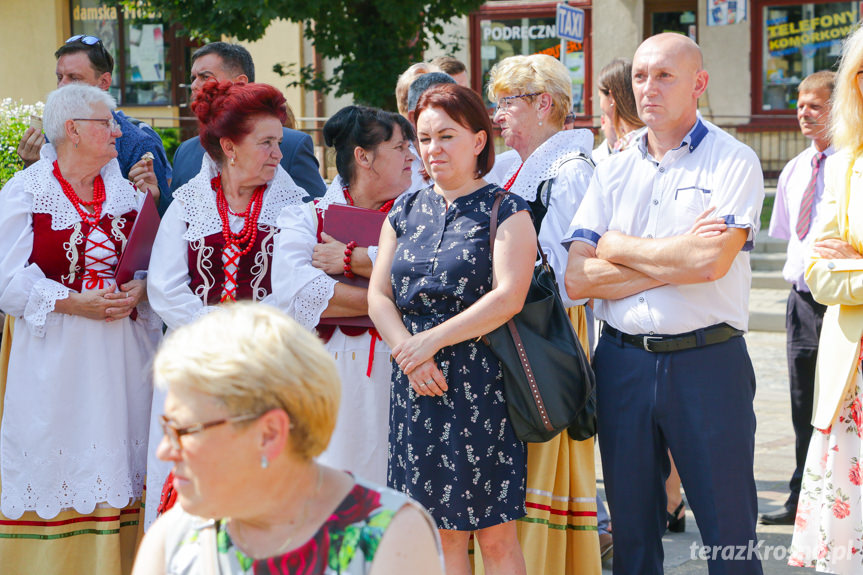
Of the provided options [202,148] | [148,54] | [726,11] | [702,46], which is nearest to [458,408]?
[202,148]

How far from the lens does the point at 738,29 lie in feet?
56.0

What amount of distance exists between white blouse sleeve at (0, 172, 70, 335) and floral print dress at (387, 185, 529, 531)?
1.55 metres

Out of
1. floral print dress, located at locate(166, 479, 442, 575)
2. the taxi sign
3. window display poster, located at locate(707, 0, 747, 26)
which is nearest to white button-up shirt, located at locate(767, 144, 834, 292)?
floral print dress, located at locate(166, 479, 442, 575)

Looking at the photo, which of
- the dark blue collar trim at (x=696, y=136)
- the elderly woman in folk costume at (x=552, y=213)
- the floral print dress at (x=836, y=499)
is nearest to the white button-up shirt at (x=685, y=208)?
the dark blue collar trim at (x=696, y=136)

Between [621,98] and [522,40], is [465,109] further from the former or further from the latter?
[522,40]

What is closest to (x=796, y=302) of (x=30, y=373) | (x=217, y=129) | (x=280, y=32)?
(x=217, y=129)

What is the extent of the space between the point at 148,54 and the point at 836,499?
19151 mm

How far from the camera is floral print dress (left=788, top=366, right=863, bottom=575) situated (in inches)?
146

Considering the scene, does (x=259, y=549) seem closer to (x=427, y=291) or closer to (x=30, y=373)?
(x=427, y=291)

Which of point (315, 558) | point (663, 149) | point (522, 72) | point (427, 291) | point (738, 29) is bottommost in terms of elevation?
point (315, 558)

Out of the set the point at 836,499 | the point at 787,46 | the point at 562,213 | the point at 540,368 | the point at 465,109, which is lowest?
the point at 836,499

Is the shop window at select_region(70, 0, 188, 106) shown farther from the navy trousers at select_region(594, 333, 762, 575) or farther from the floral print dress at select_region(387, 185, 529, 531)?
the navy trousers at select_region(594, 333, 762, 575)

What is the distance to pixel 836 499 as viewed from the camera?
12.3 ft

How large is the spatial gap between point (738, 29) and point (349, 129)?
1454cm
